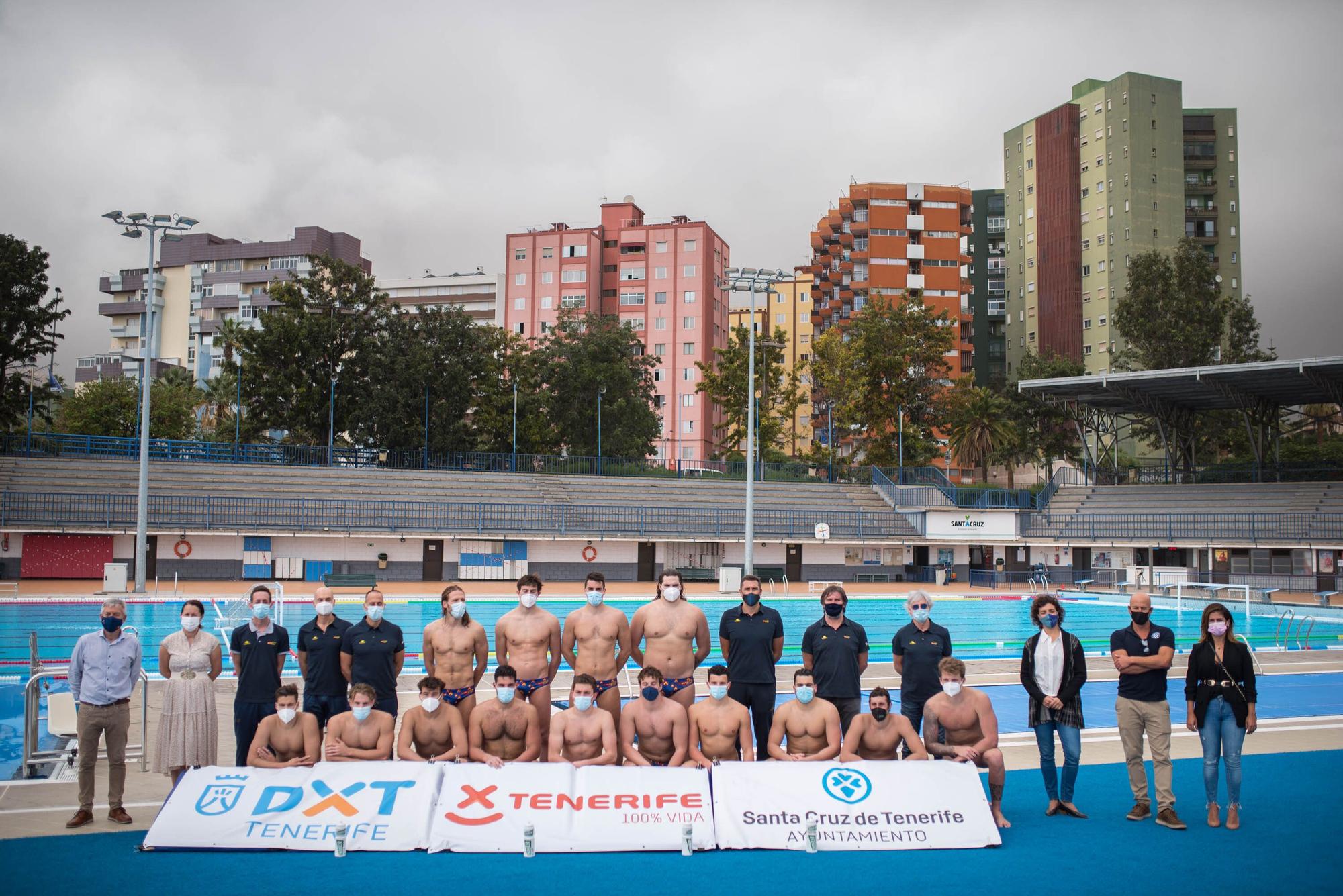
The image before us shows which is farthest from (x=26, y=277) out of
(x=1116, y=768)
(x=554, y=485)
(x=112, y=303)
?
(x=112, y=303)

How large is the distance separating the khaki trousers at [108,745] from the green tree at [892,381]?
4970 centimetres

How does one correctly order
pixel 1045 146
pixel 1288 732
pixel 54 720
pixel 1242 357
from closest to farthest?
pixel 54 720
pixel 1288 732
pixel 1242 357
pixel 1045 146

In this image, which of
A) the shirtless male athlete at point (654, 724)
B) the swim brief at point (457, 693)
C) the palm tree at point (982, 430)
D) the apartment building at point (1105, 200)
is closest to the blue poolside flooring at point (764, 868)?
the shirtless male athlete at point (654, 724)

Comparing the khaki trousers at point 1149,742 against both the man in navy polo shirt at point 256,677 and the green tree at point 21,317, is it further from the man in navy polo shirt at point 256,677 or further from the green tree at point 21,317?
the green tree at point 21,317

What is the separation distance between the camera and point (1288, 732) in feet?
40.3

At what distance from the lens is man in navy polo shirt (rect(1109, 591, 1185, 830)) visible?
8.24 meters

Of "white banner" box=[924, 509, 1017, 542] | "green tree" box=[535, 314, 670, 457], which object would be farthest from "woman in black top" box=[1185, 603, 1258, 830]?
"green tree" box=[535, 314, 670, 457]

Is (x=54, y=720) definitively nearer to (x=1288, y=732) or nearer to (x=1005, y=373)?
(x=1288, y=732)

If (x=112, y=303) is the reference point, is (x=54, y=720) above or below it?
below

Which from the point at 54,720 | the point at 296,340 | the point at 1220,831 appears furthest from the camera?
the point at 296,340

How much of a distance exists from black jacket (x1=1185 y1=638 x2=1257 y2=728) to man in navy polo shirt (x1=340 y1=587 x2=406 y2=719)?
7.01 m

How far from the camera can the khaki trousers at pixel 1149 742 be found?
8.18m

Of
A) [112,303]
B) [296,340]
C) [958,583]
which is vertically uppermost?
[112,303]

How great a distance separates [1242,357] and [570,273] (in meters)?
50.2
